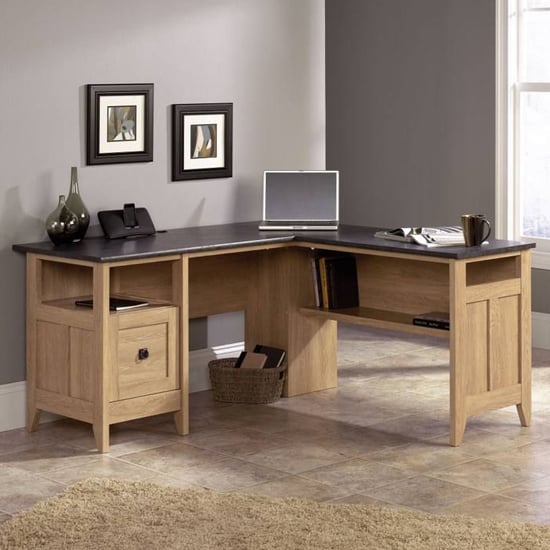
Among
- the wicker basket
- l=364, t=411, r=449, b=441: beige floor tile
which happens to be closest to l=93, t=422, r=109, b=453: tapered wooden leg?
the wicker basket

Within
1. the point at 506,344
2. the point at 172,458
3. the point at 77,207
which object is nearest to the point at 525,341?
the point at 506,344

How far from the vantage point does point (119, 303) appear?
15.6 ft

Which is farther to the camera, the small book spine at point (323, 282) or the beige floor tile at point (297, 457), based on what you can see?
the small book spine at point (323, 282)

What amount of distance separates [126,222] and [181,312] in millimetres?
534

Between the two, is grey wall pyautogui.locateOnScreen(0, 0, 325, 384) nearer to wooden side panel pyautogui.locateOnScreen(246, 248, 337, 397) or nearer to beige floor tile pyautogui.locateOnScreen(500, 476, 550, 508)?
wooden side panel pyautogui.locateOnScreen(246, 248, 337, 397)

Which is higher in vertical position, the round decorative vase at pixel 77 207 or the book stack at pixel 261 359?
the round decorative vase at pixel 77 207

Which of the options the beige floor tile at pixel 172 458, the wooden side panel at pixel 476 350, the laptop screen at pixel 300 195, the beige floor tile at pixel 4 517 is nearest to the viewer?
the beige floor tile at pixel 4 517

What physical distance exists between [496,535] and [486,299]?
4.34ft

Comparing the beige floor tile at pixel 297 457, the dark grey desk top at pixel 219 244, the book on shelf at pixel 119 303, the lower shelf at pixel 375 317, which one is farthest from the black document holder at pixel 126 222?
the beige floor tile at pixel 297 457

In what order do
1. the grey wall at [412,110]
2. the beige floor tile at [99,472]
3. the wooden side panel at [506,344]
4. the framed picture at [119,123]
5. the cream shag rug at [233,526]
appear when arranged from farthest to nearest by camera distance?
the grey wall at [412,110]
the framed picture at [119,123]
the wooden side panel at [506,344]
the beige floor tile at [99,472]
the cream shag rug at [233,526]

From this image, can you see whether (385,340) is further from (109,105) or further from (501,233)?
(109,105)

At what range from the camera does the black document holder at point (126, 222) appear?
507cm

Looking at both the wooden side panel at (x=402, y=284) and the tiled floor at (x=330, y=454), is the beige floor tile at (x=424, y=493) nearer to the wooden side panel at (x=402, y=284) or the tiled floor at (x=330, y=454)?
the tiled floor at (x=330, y=454)

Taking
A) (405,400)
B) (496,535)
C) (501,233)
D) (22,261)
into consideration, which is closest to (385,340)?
(501,233)
